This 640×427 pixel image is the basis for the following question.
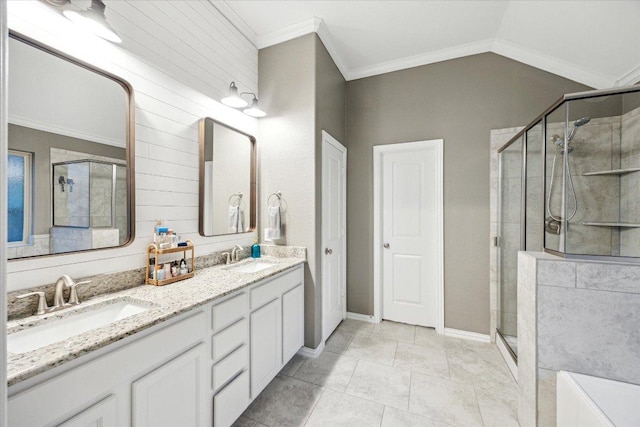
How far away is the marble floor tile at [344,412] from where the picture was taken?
166 centimetres

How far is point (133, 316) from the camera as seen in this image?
110 centimetres

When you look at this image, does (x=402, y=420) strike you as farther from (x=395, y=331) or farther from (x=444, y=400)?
(x=395, y=331)

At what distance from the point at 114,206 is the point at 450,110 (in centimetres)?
310

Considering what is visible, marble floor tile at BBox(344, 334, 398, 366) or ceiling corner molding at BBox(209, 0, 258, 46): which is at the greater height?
ceiling corner molding at BBox(209, 0, 258, 46)

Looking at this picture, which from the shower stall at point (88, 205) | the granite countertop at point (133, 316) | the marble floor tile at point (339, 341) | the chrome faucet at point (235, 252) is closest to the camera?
the granite countertop at point (133, 316)

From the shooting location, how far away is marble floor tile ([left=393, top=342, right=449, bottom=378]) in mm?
2191

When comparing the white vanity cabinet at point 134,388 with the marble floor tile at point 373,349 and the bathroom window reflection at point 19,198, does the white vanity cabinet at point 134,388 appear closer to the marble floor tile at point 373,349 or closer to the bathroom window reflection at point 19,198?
the bathroom window reflection at point 19,198

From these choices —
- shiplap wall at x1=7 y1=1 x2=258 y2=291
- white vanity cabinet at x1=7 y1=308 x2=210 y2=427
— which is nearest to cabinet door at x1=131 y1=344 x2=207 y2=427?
white vanity cabinet at x1=7 y1=308 x2=210 y2=427

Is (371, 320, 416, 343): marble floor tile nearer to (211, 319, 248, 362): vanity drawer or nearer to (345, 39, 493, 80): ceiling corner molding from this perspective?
(211, 319, 248, 362): vanity drawer

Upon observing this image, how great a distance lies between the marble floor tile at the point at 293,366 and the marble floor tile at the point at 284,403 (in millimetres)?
64

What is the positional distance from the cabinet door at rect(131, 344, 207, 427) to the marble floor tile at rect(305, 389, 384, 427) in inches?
30.4

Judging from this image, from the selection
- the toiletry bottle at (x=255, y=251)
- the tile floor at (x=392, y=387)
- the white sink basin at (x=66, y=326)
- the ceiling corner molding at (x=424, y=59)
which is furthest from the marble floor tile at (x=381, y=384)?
the ceiling corner molding at (x=424, y=59)

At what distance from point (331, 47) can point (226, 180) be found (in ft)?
5.85

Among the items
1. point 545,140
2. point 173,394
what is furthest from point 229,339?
point 545,140
